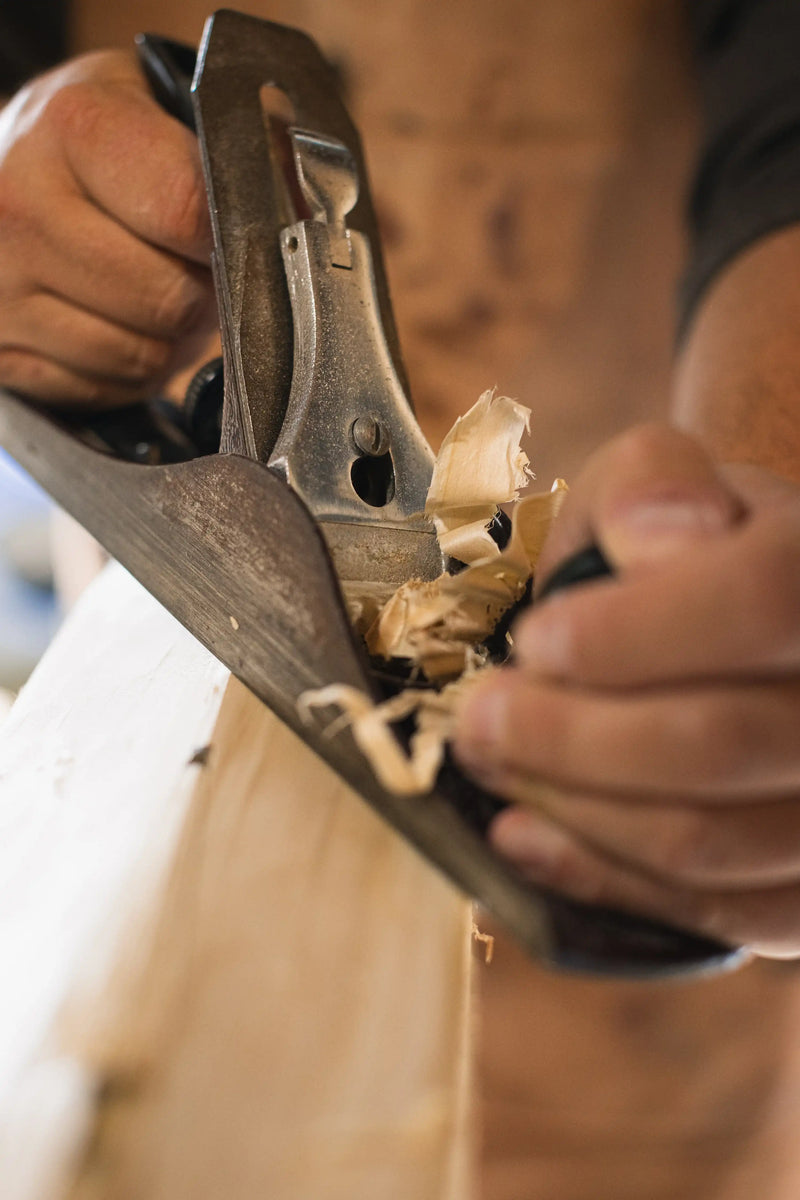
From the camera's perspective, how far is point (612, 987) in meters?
1.32

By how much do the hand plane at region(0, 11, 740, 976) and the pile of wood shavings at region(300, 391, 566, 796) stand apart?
21mm

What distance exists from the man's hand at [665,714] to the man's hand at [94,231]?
0.68 m

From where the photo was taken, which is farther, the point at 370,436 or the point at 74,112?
the point at 74,112

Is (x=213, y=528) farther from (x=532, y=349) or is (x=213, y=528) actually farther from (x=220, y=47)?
(x=532, y=349)

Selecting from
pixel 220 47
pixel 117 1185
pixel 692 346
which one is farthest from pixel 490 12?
pixel 117 1185

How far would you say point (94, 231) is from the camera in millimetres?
929

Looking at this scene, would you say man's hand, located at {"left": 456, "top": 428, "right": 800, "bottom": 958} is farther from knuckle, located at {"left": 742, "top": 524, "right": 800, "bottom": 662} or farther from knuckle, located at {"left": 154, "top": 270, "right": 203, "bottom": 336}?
knuckle, located at {"left": 154, "top": 270, "right": 203, "bottom": 336}

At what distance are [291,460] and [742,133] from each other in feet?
3.19

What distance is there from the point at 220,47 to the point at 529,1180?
1328 millimetres

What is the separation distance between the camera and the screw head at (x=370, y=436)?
0.71m

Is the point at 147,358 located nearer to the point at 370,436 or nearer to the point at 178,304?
the point at 178,304

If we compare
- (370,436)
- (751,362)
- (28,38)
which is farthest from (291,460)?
(28,38)

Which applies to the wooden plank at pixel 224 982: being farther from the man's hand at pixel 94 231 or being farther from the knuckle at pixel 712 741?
the man's hand at pixel 94 231

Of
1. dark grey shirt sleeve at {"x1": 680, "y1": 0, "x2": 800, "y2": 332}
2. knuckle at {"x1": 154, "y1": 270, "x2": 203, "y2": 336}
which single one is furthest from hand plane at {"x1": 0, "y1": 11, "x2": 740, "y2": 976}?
dark grey shirt sleeve at {"x1": 680, "y1": 0, "x2": 800, "y2": 332}
